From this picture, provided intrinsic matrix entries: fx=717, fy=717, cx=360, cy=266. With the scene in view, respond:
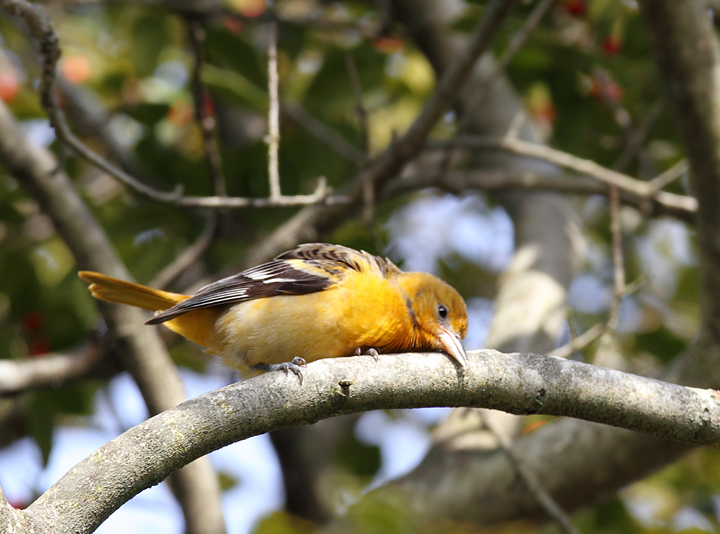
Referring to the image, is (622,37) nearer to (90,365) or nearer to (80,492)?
(90,365)

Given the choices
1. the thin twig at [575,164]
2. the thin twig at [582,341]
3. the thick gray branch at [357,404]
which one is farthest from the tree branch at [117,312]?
the thin twig at [575,164]

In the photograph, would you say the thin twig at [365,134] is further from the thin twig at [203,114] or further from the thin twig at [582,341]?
the thin twig at [582,341]

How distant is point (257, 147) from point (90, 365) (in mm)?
2086

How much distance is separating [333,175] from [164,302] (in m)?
2.55

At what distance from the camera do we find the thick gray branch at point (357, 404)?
201cm

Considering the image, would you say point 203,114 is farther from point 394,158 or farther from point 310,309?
point 310,309

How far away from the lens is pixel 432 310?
11.4 feet

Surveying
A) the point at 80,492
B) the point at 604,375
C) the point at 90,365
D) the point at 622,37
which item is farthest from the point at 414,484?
the point at 622,37

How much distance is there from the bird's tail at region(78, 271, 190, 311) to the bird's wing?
→ 0.73 feet

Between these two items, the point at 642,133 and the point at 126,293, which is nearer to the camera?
the point at 126,293

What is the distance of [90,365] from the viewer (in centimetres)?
445

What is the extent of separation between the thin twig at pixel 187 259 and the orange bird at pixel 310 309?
1087 millimetres

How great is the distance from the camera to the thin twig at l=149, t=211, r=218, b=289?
4.77 metres

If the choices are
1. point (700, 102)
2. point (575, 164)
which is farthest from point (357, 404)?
point (575, 164)
